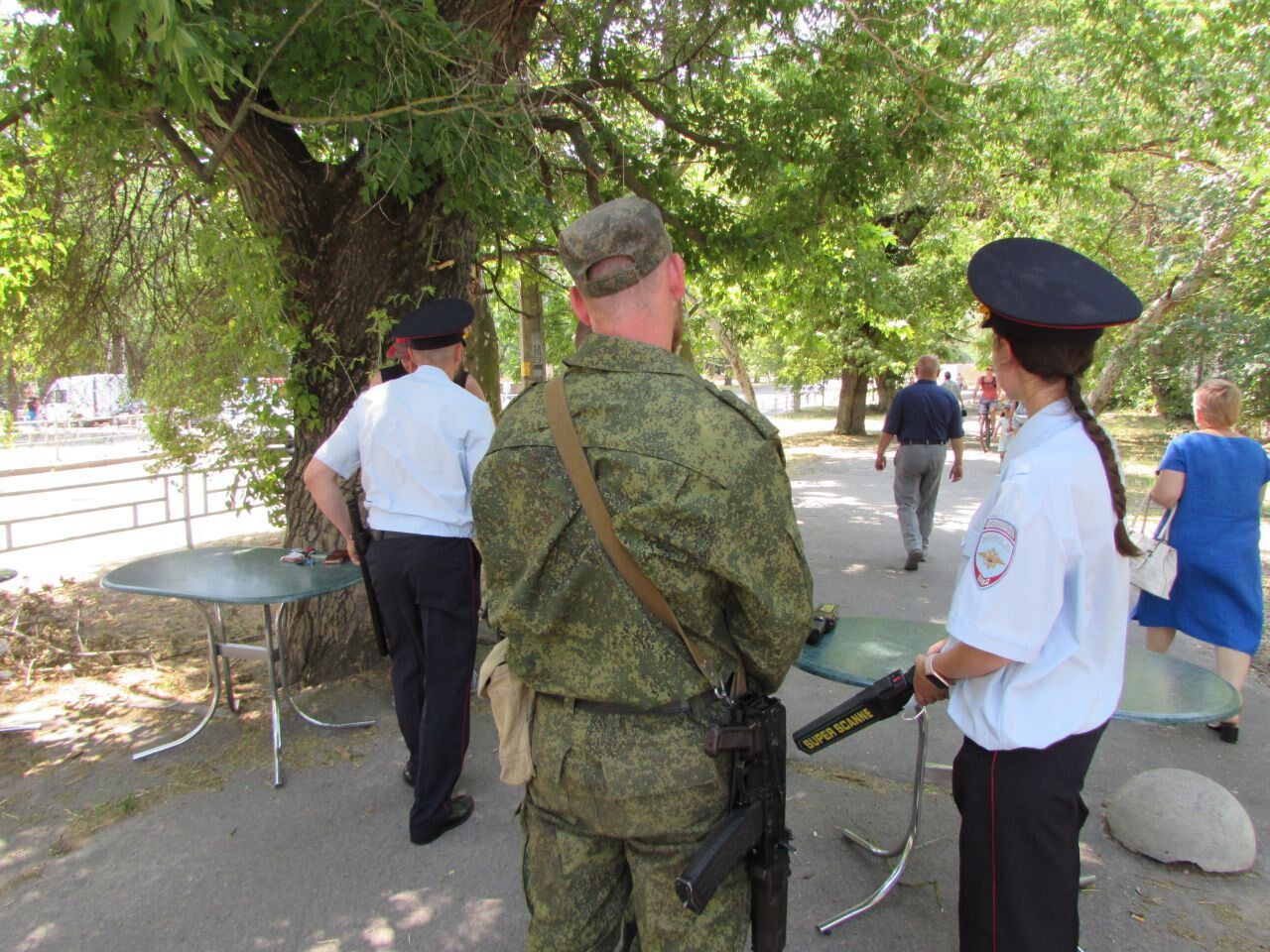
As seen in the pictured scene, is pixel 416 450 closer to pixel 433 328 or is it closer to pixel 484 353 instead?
pixel 433 328

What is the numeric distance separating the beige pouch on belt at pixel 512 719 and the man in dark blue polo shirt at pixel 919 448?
239 inches

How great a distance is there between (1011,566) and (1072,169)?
675cm

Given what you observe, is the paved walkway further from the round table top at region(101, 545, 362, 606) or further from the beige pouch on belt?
the beige pouch on belt

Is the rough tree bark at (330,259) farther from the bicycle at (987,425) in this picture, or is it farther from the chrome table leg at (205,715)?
the bicycle at (987,425)

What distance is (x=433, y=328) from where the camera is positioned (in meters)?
3.23

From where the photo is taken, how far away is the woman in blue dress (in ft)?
12.7

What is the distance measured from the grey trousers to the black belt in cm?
601

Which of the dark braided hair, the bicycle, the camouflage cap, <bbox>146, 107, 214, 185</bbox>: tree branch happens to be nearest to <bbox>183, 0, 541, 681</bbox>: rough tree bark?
<bbox>146, 107, 214, 185</bbox>: tree branch

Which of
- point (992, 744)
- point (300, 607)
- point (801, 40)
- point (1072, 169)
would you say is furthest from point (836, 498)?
point (992, 744)

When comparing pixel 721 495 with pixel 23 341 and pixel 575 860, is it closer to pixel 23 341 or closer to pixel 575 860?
pixel 575 860

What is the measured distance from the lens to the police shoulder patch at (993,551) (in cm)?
173

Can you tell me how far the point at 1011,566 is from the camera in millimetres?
1716

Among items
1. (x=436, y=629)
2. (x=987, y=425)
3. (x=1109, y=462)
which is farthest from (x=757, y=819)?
(x=987, y=425)

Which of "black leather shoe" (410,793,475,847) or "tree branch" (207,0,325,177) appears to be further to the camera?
"tree branch" (207,0,325,177)
